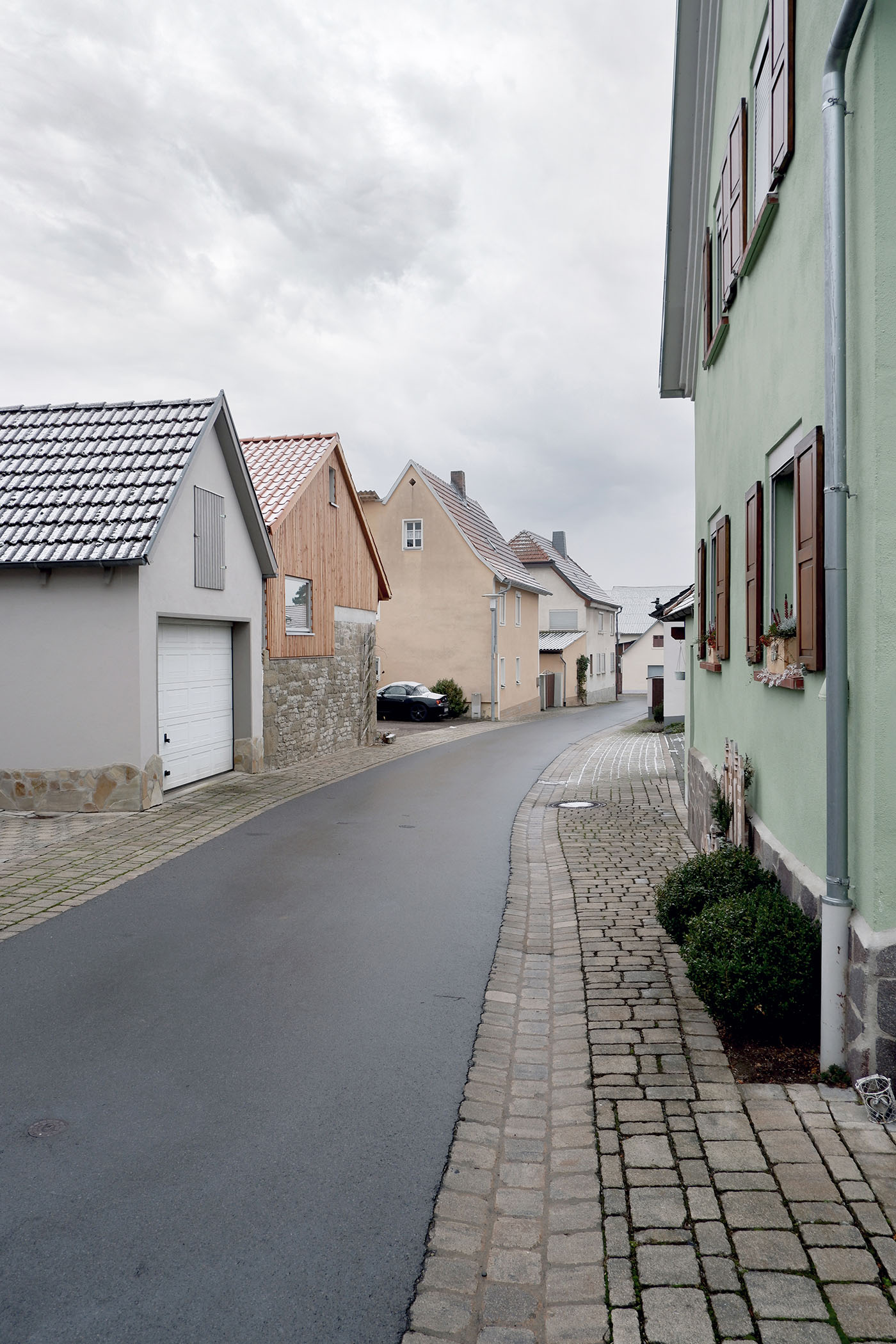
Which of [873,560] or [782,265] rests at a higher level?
[782,265]

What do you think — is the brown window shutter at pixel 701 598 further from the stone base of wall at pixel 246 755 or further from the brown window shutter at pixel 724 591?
the stone base of wall at pixel 246 755

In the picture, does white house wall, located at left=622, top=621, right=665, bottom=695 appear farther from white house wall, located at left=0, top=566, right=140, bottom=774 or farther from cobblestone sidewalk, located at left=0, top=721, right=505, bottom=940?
white house wall, located at left=0, top=566, right=140, bottom=774

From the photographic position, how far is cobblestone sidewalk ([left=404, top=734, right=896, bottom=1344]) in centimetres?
298

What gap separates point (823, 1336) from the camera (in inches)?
111

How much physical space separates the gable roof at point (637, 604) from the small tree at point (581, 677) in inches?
960

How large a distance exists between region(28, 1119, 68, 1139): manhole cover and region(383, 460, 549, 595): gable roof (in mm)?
32585

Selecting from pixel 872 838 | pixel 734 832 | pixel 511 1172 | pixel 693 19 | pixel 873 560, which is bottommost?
pixel 511 1172

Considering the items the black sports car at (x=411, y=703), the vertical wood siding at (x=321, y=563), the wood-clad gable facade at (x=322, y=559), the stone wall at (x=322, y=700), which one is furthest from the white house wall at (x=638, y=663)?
the vertical wood siding at (x=321, y=563)

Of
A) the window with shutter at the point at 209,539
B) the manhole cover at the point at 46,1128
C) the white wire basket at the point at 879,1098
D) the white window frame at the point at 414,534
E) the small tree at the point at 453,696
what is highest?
the white window frame at the point at 414,534

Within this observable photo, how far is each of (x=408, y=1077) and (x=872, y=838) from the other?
2.45 metres

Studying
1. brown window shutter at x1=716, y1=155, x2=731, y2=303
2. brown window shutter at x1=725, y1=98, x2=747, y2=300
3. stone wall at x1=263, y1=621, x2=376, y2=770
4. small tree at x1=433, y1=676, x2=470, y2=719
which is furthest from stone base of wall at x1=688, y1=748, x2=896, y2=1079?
small tree at x1=433, y1=676, x2=470, y2=719

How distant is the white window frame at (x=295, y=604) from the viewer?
19.0 meters

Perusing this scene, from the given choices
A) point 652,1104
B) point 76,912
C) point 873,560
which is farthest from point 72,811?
point 873,560

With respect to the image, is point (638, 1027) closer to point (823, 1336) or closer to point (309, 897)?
point (823, 1336)
